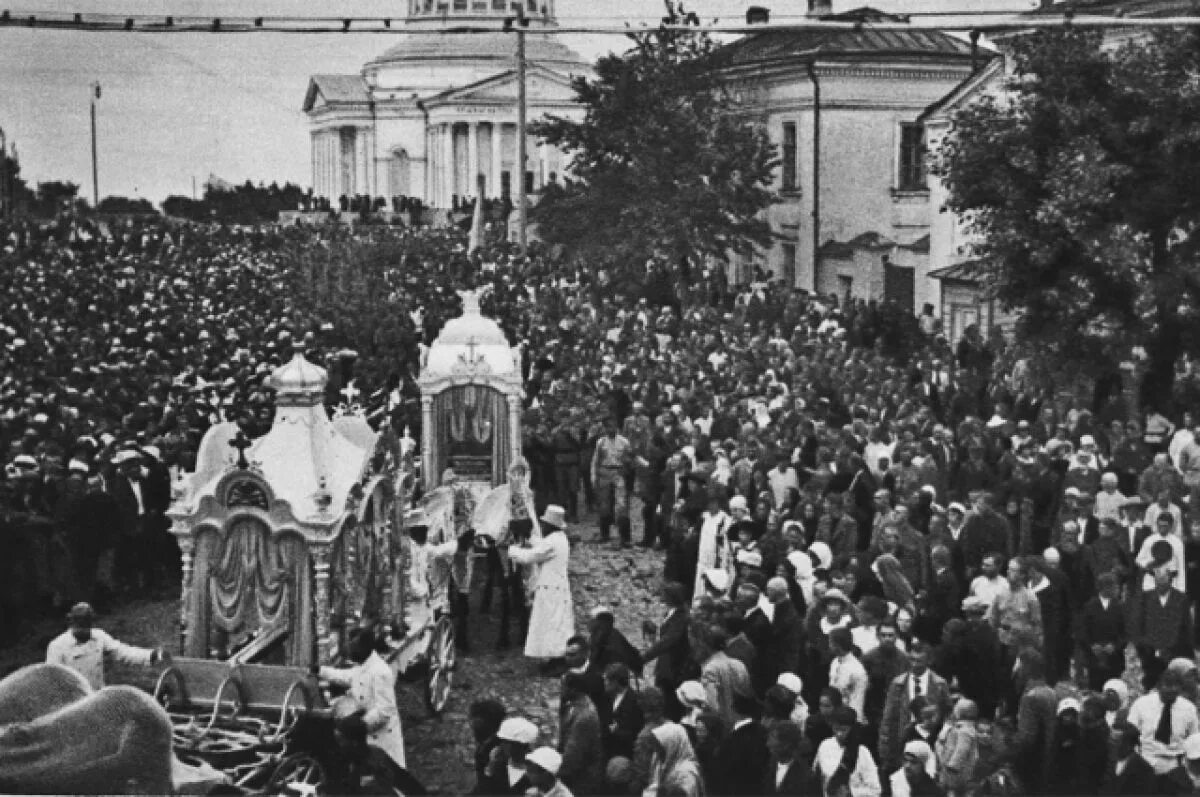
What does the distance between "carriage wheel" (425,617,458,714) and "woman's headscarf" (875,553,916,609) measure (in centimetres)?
353

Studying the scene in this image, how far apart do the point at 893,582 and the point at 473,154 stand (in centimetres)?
6081

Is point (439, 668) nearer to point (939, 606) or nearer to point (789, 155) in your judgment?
point (939, 606)

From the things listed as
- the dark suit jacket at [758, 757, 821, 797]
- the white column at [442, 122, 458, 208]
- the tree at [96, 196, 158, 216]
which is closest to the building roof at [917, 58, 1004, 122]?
the tree at [96, 196, 158, 216]

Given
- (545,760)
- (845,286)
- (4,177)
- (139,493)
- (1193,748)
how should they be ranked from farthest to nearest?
(845,286) < (4,177) < (139,493) < (1193,748) < (545,760)

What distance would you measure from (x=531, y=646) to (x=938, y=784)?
6380mm

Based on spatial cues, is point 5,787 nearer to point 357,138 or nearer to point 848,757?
point 848,757

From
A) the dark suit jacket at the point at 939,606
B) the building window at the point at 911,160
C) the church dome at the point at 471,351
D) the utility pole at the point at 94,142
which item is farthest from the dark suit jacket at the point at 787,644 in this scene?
the building window at the point at 911,160

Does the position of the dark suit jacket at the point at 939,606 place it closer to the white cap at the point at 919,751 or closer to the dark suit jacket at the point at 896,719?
the dark suit jacket at the point at 896,719

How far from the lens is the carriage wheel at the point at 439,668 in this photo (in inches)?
547

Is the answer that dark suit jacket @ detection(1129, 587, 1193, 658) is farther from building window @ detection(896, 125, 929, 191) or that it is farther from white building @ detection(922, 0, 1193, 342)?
building window @ detection(896, 125, 929, 191)

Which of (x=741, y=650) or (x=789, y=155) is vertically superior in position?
(x=789, y=155)

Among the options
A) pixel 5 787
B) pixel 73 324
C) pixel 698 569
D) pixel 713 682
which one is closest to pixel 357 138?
pixel 73 324

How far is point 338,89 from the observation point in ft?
232

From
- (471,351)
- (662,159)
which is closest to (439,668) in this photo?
(471,351)
